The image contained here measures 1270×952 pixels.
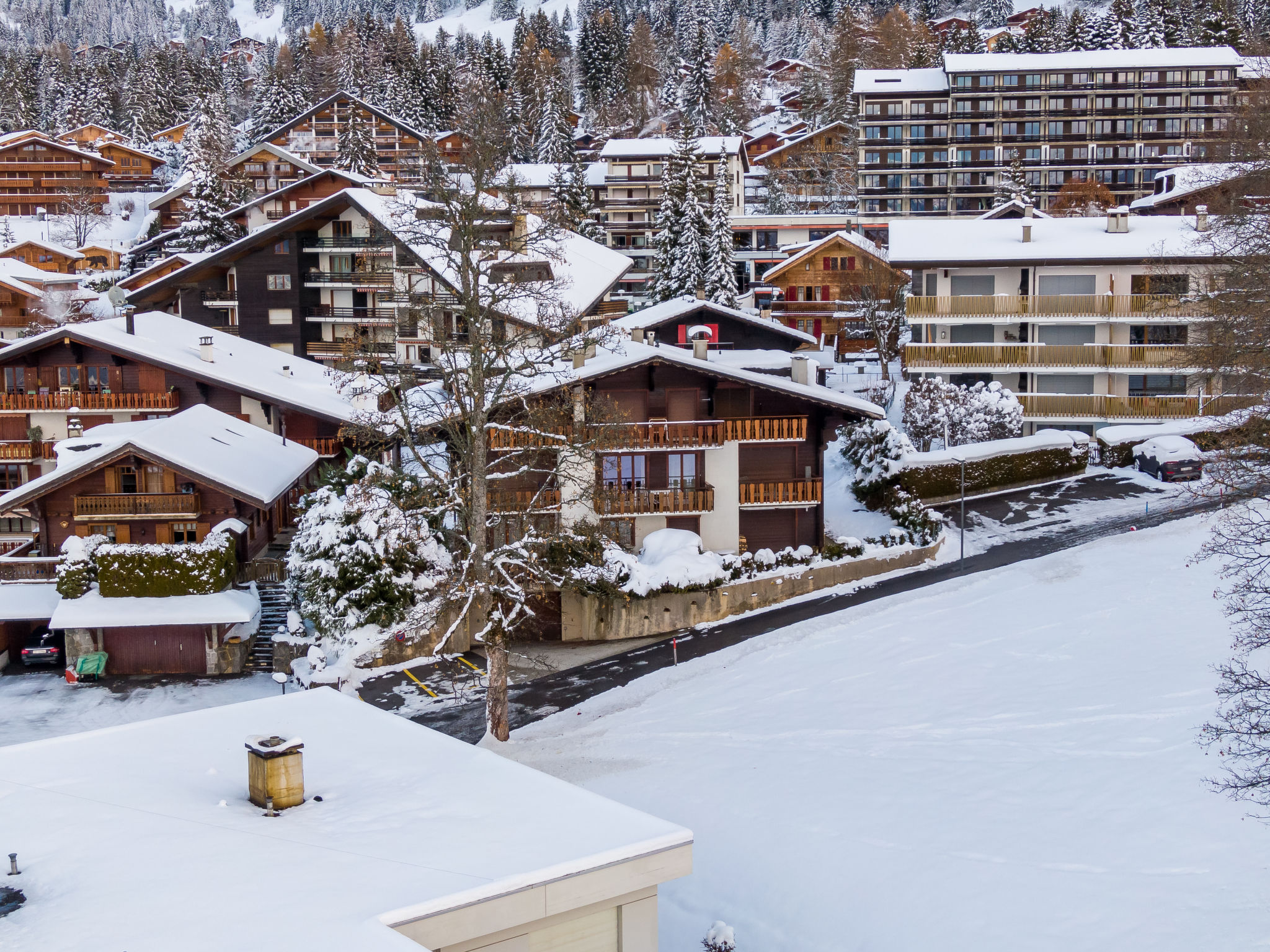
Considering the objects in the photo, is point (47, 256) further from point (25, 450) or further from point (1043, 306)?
point (1043, 306)

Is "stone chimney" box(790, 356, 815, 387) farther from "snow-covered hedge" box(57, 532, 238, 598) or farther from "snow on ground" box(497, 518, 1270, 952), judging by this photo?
"snow-covered hedge" box(57, 532, 238, 598)

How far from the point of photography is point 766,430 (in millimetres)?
40594

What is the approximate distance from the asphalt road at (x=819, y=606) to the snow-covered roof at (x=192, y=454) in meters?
11.8

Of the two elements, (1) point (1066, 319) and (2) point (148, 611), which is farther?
(1) point (1066, 319)

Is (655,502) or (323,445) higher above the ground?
(323,445)

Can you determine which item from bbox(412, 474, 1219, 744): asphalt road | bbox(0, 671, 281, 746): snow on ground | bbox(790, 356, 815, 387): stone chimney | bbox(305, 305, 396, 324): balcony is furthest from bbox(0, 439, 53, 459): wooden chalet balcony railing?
bbox(790, 356, 815, 387): stone chimney

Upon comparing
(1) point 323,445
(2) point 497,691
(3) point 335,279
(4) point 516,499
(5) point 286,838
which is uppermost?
(3) point 335,279

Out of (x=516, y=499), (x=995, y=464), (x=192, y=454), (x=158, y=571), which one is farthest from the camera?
(x=995, y=464)

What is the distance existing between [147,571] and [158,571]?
0.33 m

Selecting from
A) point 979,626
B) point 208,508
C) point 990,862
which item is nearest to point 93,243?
point 208,508

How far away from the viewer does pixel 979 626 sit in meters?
33.3

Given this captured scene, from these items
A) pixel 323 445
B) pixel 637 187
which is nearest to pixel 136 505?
pixel 323 445

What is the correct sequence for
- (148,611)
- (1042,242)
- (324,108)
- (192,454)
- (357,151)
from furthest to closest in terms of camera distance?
(324,108)
(357,151)
(1042,242)
(192,454)
(148,611)

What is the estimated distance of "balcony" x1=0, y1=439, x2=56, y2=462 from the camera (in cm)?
4612
